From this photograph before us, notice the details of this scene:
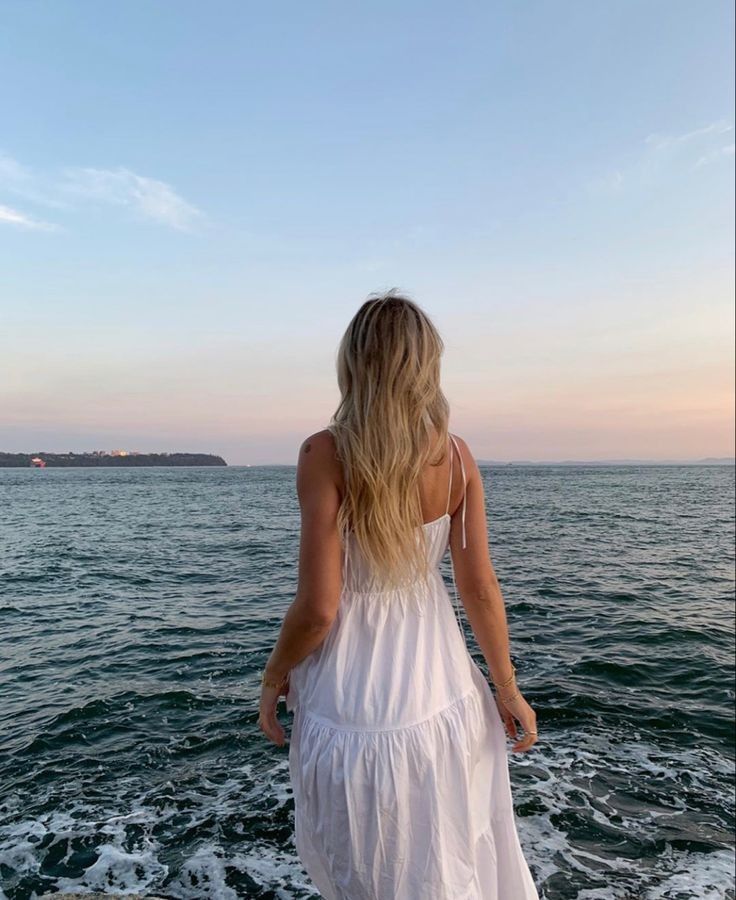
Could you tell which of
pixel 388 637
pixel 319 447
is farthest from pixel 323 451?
pixel 388 637

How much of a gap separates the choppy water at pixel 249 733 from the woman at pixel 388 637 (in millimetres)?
2793

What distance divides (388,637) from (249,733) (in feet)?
18.4

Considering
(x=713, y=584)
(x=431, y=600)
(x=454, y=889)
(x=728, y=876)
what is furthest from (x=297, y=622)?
(x=713, y=584)

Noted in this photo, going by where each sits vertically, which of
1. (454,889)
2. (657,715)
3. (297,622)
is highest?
(297,622)

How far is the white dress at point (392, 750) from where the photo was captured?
2285 millimetres

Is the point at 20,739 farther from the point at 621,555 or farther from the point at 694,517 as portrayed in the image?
the point at 694,517

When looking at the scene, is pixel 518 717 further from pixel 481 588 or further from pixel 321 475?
pixel 321 475

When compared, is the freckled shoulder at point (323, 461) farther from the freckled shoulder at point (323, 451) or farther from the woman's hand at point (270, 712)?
the woman's hand at point (270, 712)

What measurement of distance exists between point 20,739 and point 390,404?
23.3 feet

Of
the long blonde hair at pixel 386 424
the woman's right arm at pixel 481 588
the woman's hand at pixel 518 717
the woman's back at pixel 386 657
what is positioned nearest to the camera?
the long blonde hair at pixel 386 424

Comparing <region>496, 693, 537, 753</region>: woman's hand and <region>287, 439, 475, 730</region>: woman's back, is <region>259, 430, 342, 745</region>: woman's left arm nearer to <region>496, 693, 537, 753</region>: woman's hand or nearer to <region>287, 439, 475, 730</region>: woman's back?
<region>287, 439, 475, 730</region>: woman's back

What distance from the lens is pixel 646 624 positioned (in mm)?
11672

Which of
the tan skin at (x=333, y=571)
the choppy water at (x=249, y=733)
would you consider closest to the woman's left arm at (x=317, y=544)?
the tan skin at (x=333, y=571)

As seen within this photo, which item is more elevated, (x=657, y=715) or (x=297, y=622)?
(x=297, y=622)
